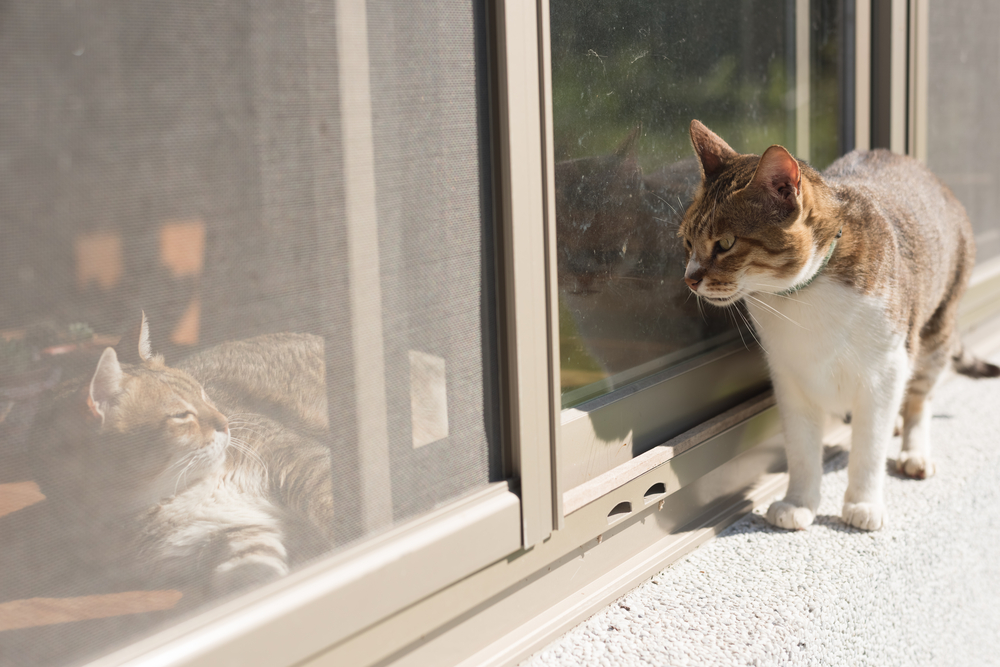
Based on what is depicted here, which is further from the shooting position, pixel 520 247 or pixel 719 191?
pixel 719 191

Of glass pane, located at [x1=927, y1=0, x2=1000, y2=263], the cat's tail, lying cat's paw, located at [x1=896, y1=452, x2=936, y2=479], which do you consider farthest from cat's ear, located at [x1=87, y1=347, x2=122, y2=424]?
glass pane, located at [x1=927, y1=0, x2=1000, y2=263]

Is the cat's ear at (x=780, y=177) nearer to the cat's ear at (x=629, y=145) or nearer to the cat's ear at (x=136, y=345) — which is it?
the cat's ear at (x=629, y=145)

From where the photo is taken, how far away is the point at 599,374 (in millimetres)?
1435

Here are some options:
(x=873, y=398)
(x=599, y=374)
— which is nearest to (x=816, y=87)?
(x=873, y=398)

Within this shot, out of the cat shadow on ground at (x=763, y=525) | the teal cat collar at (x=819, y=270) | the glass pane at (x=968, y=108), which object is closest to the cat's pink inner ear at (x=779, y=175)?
the teal cat collar at (x=819, y=270)

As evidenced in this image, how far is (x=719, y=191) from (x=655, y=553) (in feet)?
2.34

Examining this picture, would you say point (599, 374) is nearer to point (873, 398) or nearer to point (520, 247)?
point (520, 247)

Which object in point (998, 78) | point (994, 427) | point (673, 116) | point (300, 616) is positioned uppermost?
point (998, 78)

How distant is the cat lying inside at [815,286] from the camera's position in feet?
4.75

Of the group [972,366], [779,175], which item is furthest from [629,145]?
[972,366]

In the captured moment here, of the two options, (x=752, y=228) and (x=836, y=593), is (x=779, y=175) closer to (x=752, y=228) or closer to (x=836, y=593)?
(x=752, y=228)

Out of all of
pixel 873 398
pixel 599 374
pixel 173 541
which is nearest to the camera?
pixel 173 541

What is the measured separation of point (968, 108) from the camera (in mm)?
2932

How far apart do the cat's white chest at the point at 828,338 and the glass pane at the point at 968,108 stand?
1.53m
